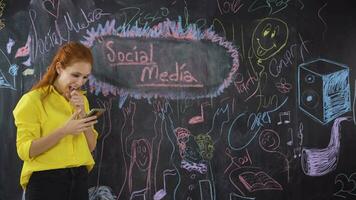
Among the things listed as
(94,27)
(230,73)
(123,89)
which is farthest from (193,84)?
(94,27)

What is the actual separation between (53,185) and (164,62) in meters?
1.24

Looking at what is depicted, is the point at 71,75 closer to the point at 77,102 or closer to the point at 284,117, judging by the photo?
the point at 77,102

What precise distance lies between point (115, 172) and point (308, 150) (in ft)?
4.58

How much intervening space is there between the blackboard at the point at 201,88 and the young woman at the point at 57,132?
72 centimetres

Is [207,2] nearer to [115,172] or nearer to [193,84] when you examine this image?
[193,84]

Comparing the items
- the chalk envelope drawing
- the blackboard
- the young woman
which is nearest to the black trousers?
the young woman

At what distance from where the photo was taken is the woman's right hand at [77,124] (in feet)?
7.37

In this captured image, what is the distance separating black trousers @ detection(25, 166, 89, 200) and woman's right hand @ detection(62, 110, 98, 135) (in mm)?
224

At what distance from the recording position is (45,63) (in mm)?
3125

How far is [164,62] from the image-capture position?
123 inches

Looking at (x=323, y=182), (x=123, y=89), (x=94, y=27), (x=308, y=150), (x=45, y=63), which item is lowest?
(x=323, y=182)

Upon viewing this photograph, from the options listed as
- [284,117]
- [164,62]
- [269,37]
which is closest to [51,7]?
[164,62]

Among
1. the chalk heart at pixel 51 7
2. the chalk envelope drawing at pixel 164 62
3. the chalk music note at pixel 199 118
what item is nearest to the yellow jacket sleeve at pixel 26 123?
the chalk envelope drawing at pixel 164 62

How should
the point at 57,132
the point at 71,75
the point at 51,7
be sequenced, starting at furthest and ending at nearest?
the point at 51,7, the point at 71,75, the point at 57,132
